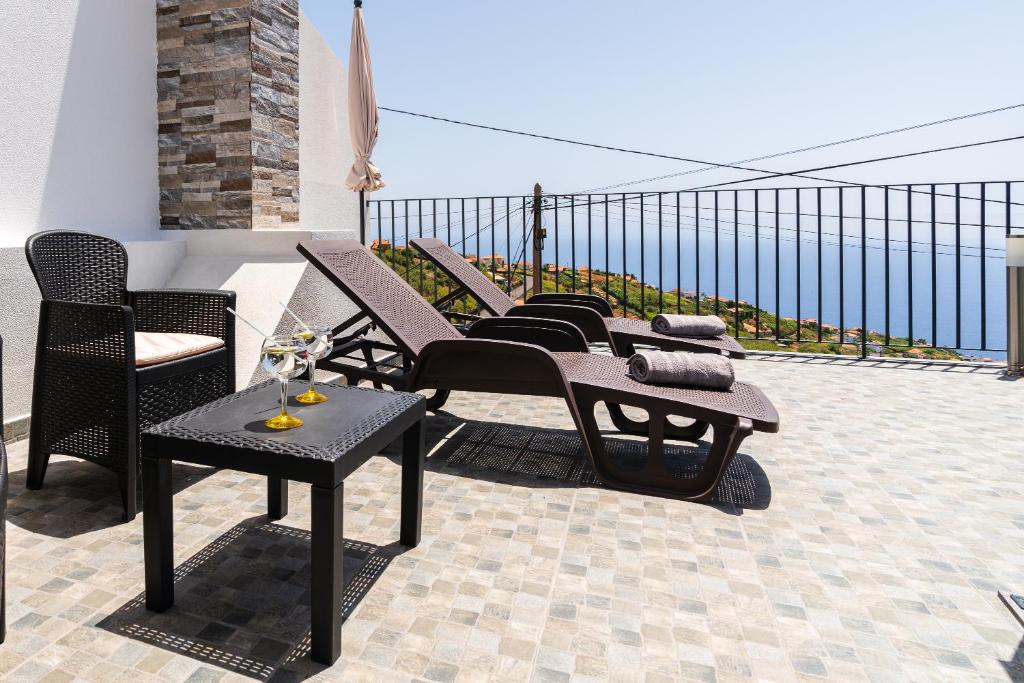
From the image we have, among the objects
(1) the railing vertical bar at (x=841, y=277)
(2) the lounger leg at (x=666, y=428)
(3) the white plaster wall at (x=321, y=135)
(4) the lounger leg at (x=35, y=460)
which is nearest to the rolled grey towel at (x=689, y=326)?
(2) the lounger leg at (x=666, y=428)

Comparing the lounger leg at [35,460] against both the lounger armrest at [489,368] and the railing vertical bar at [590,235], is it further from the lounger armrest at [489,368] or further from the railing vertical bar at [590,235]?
the railing vertical bar at [590,235]

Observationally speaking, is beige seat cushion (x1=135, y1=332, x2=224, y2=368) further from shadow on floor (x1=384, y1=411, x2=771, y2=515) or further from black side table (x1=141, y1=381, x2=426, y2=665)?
shadow on floor (x1=384, y1=411, x2=771, y2=515)

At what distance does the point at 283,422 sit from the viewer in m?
1.59

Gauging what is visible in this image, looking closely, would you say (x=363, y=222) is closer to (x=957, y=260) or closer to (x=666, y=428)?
(x=666, y=428)

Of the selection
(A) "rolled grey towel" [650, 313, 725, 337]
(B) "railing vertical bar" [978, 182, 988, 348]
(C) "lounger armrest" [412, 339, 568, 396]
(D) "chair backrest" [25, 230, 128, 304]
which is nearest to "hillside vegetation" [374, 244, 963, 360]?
(B) "railing vertical bar" [978, 182, 988, 348]

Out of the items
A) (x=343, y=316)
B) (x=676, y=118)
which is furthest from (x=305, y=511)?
(x=676, y=118)

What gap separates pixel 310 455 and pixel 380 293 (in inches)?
80.7

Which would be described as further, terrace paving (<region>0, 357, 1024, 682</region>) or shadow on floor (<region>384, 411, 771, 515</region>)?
shadow on floor (<region>384, 411, 771, 515</region>)

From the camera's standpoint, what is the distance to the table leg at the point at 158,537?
5.18 feet

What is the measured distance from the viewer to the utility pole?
6.46m

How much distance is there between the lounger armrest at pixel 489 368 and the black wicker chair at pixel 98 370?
905mm

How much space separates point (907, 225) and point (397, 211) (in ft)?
17.5

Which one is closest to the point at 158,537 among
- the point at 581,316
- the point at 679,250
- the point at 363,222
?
the point at 581,316

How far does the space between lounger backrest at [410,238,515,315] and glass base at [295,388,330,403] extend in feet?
8.64
